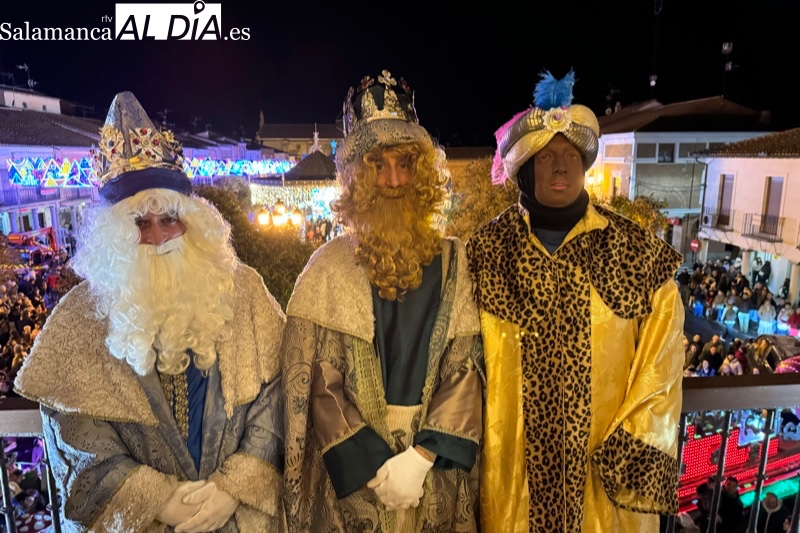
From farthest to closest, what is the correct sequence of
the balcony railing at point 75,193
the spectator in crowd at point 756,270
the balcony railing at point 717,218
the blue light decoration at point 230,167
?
the balcony railing at point 75,193, the balcony railing at point 717,218, the blue light decoration at point 230,167, the spectator in crowd at point 756,270

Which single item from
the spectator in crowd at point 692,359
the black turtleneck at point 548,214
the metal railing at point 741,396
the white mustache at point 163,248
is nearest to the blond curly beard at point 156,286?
the white mustache at point 163,248

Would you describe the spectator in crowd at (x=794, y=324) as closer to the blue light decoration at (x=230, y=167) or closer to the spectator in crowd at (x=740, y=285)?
the spectator in crowd at (x=740, y=285)

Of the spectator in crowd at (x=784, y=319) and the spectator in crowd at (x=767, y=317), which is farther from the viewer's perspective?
the spectator in crowd at (x=767, y=317)

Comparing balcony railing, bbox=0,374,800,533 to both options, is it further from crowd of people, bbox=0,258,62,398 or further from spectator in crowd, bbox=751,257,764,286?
spectator in crowd, bbox=751,257,764,286

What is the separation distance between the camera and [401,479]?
6.86 feet

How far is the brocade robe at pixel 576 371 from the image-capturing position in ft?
7.37

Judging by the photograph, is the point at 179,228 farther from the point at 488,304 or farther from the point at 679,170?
the point at 679,170

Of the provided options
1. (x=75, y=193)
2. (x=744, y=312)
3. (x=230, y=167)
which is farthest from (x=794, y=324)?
(x=75, y=193)

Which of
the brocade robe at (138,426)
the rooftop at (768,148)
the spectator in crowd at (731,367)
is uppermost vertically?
the rooftop at (768,148)

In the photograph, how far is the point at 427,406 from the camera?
2.25 meters

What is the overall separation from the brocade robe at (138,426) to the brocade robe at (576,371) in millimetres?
965

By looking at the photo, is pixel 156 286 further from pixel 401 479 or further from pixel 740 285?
pixel 740 285

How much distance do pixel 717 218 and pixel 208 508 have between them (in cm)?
2229

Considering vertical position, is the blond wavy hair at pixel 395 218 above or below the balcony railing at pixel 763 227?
above
